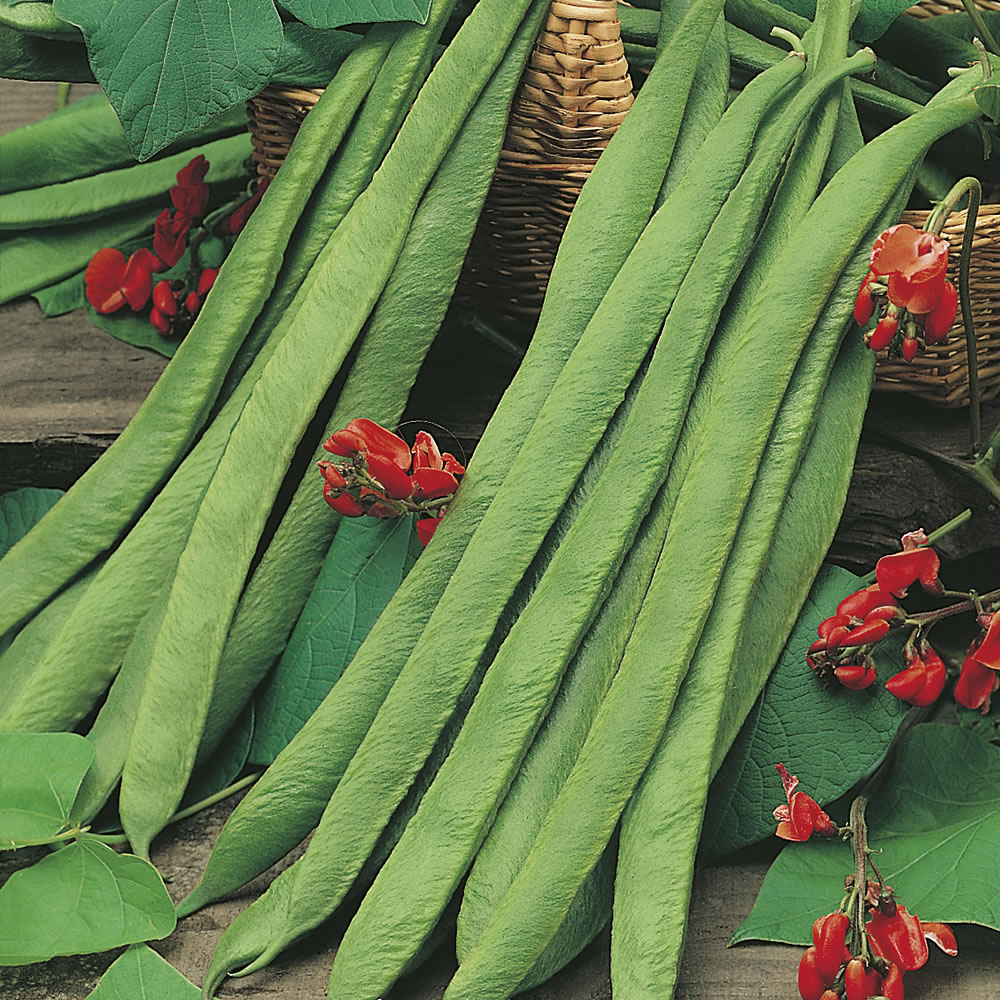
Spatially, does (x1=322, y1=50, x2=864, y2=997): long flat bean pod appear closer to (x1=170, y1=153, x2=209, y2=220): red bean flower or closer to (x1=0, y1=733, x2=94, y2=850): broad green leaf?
(x1=0, y1=733, x2=94, y2=850): broad green leaf

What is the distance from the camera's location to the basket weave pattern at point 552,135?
2.01 feet

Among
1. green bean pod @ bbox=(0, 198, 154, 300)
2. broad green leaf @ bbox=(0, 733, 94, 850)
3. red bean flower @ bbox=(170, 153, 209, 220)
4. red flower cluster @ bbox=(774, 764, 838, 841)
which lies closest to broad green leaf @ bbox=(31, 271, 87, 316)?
green bean pod @ bbox=(0, 198, 154, 300)

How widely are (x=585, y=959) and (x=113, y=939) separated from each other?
0.22m

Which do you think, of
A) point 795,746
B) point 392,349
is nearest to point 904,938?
point 795,746

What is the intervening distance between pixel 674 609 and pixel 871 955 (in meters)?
0.16

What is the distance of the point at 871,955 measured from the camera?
47 centimetres

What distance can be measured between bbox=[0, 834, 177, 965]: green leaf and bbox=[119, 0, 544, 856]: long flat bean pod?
0.13 ft

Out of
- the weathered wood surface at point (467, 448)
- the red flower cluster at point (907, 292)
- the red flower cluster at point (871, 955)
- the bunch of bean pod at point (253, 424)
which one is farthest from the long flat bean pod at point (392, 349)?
the red flower cluster at point (871, 955)

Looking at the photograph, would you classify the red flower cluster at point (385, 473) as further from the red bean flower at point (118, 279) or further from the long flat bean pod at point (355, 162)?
the red bean flower at point (118, 279)

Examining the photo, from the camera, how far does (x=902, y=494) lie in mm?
688

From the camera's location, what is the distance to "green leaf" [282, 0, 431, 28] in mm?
629

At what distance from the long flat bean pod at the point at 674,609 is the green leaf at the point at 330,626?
177 millimetres

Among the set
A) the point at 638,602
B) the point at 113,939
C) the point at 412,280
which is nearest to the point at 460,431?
the point at 412,280

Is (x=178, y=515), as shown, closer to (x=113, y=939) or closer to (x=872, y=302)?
(x=113, y=939)
